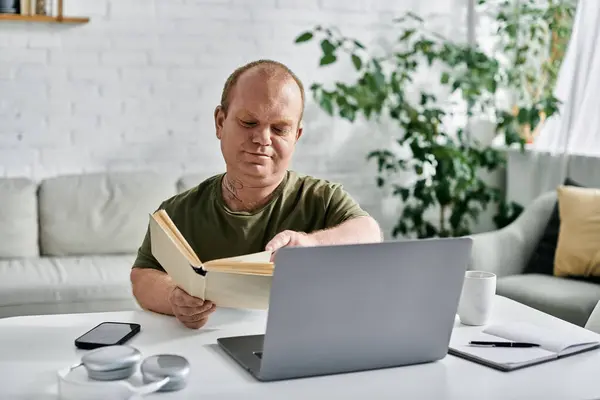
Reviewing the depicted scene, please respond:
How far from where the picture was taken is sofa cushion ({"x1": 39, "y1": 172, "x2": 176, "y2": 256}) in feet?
12.4

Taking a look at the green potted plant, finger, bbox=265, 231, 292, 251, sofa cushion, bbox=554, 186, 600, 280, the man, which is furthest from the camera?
the green potted plant

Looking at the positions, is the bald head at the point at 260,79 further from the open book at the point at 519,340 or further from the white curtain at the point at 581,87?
the white curtain at the point at 581,87

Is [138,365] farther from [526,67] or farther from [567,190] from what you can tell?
[526,67]

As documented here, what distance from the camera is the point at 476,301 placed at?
1.65 meters

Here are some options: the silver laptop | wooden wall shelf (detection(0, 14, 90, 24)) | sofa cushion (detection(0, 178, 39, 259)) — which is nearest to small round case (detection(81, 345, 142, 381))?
the silver laptop

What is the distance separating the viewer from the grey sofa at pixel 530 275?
3.04 meters

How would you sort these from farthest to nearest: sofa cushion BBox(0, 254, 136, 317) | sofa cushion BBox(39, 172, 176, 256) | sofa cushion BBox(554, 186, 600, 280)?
sofa cushion BBox(39, 172, 176, 256), sofa cushion BBox(554, 186, 600, 280), sofa cushion BBox(0, 254, 136, 317)

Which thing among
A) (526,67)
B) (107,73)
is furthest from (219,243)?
(526,67)

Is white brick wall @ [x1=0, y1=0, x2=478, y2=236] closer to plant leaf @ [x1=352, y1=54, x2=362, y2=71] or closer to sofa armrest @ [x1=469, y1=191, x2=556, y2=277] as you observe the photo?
plant leaf @ [x1=352, y1=54, x2=362, y2=71]

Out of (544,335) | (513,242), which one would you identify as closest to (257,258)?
(544,335)

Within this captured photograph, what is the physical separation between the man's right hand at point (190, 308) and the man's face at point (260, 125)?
13.7 inches

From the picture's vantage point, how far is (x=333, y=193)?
1952mm

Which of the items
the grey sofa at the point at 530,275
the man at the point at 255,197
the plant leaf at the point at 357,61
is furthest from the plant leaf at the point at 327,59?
the man at the point at 255,197

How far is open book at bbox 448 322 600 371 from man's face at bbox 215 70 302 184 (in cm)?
52
